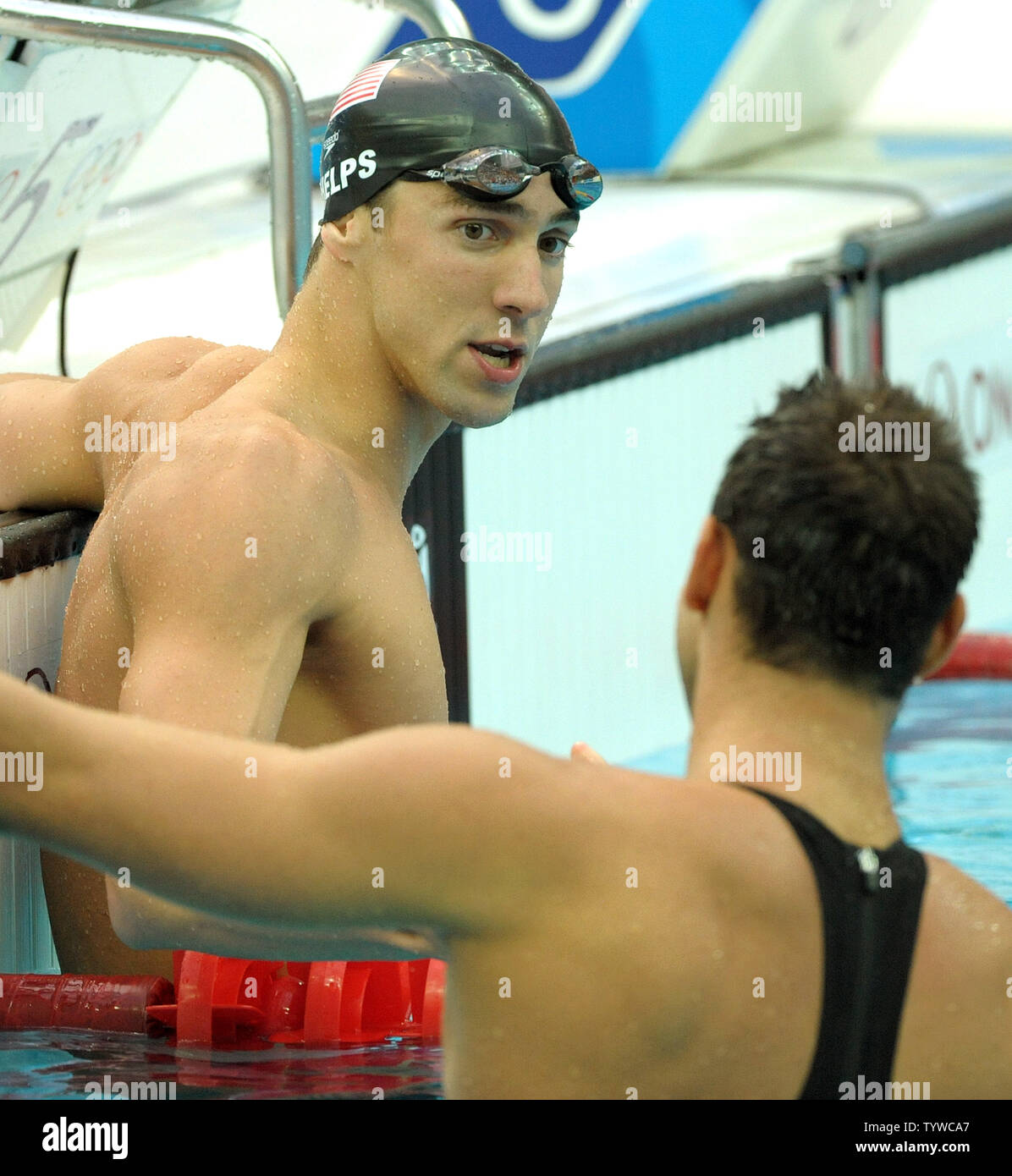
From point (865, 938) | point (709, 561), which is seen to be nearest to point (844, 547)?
point (709, 561)

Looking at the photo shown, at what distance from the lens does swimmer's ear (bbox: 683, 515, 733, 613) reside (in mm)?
1513

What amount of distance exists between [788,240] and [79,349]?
9.71 feet

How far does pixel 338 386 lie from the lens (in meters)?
2.43

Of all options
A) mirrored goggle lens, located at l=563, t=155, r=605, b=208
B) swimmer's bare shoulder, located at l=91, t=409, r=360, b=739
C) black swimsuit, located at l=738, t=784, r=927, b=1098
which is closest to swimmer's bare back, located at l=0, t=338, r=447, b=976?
swimmer's bare shoulder, located at l=91, t=409, r=360, b=739

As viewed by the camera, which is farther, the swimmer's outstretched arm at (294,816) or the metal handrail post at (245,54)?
the metal handrail post at (245,54)

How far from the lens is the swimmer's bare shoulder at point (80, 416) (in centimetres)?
271

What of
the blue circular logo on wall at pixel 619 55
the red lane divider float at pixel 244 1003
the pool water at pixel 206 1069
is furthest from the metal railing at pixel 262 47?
the blue circular logo on wall at pixel 619 55

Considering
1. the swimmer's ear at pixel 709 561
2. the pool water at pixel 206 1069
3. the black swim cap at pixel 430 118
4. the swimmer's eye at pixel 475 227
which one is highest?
the black swim cap at pixel 430 118

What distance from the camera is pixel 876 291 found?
5934mm

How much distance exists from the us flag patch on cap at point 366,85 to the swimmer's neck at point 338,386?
238 mm

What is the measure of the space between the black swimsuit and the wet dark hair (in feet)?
0.43

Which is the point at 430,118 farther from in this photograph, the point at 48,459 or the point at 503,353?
the point at 48,459

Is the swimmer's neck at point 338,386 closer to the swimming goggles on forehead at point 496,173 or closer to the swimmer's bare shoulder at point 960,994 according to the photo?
the swimming goggles on forehead at point 496,173
